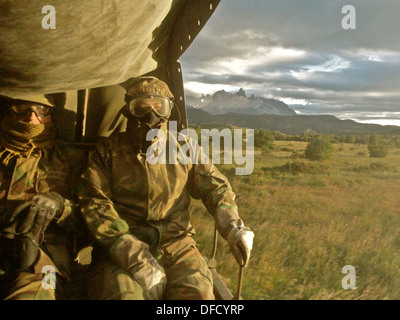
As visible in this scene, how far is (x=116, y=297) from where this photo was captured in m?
2.37

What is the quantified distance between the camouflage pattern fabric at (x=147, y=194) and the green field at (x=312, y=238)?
1630mm

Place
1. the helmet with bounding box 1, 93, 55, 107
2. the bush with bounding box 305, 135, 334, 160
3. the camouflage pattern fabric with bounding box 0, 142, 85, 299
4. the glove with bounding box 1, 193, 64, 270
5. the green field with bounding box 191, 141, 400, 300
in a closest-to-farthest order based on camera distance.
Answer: the glove with bounding box 1, 193, 64, 270 < the helmet with bounding box 1, 93, 55, 107 < the camouflage pattern fabric with bounding box 0, 142, 85, 299 < the green field with bounding box 191, 141, 400, 300 < the bush with bounding box 305, 135, 334, 160

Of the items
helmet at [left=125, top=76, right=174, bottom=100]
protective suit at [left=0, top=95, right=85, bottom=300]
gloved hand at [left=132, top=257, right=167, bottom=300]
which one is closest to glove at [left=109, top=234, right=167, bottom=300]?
gloved hand at [left=132, top=257, right=167, bottom=300]

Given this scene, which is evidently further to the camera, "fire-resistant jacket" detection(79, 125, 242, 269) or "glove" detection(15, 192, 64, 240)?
"fire-resistant jacket" detection(79, 125, 242, 269)

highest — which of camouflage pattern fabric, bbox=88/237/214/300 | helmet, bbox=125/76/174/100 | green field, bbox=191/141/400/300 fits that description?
helmet, bbox=125/76/174/100

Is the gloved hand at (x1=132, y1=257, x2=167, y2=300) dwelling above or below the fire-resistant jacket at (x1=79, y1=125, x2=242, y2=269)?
below

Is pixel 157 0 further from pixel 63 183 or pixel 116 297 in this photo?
pixel 116 297

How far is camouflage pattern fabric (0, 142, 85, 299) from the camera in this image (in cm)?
273

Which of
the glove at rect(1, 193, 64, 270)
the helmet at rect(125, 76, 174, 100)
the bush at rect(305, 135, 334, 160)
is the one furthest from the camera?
the bush at rect(305, 135, 334, 160)

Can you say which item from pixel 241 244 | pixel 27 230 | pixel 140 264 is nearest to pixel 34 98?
pixel 27 230

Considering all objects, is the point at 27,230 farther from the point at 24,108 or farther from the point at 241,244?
the point at 241,244

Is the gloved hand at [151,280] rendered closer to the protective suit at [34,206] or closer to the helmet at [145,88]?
the protective suit at [34,206]

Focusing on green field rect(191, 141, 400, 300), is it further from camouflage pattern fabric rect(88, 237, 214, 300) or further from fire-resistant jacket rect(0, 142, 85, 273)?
fire-resistant jacket rect(0, 142, 85, 273)

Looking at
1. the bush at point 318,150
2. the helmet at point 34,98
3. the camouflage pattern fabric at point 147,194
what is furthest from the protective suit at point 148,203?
the bush at point 318,150
